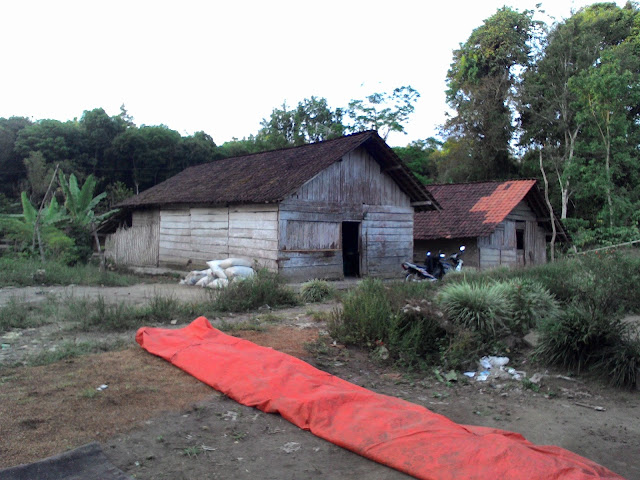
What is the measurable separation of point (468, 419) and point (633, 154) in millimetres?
28736

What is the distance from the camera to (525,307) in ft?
26.7

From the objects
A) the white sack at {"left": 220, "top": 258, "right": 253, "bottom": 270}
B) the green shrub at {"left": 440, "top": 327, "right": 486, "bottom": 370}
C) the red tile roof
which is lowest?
the green shrub at {"left": 440, "top": 327, "right": 486, "bottom": 370}

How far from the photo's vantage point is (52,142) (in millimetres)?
29531

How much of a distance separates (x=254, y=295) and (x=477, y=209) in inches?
549

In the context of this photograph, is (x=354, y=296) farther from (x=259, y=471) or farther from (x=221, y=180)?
(x=221, y=180)

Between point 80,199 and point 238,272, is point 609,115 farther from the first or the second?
point 80,199

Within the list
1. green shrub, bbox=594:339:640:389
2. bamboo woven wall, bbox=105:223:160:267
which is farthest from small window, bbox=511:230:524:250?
green shrub, bbox=594:339:640:389

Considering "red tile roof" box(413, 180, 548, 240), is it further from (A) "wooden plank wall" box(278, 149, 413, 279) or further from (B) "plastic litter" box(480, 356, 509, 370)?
(B) "plastic litter" box(480, 356, 509, 370)

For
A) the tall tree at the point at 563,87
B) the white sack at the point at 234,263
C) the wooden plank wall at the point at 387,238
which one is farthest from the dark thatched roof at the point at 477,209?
the white sack at the point at 234,263

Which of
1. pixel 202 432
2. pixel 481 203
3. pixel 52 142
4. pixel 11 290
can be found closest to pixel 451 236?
pixel 481 203

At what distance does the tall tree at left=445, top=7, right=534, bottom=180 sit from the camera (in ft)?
101

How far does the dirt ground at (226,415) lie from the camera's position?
3790 mm

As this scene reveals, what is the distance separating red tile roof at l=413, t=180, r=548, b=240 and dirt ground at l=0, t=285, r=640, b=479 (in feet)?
45.0

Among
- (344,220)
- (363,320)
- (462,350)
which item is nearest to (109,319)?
(363,320)
